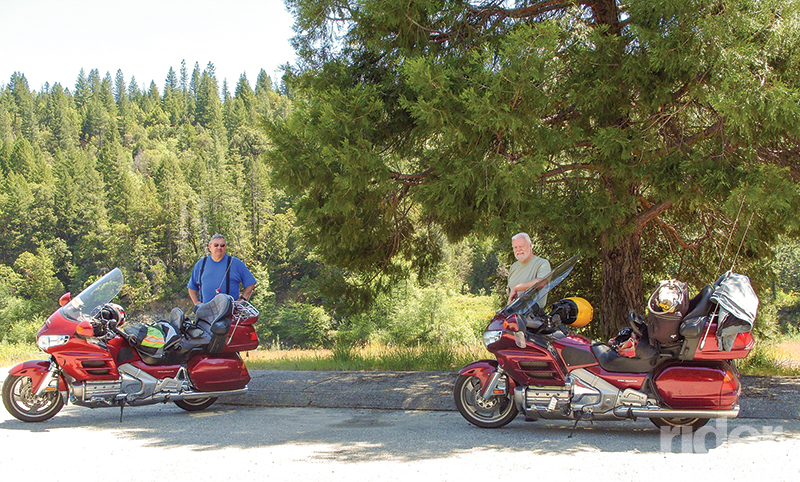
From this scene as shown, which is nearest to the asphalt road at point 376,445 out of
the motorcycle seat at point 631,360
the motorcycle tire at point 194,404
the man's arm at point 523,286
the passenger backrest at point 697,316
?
the motorcycle tire at point 194,404

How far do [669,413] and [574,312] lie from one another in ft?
4.10

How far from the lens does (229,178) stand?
110m

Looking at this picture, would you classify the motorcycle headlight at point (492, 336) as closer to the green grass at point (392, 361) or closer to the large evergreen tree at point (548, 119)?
the large evergreen tree at point (548, 119)

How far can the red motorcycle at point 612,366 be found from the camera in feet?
19.7

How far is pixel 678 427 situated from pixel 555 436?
1.18 m

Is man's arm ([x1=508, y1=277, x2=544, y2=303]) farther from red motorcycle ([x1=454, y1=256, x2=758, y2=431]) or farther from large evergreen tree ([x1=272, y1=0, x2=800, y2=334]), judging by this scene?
large evergreen tree ([x1=272, y1=0, x2=800, y2=334])

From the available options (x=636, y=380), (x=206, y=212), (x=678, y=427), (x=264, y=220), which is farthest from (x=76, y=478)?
(x=264, y=220)

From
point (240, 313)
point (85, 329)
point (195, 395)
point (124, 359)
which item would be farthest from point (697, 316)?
point (85, 329)

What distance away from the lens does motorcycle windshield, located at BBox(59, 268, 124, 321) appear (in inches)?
295

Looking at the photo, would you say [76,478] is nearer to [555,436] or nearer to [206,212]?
[555,436]

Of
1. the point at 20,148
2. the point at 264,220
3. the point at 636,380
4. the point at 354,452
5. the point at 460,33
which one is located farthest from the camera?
the point at 20,148

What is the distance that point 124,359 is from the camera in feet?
24.9

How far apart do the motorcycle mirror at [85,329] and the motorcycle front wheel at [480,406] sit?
4082mm

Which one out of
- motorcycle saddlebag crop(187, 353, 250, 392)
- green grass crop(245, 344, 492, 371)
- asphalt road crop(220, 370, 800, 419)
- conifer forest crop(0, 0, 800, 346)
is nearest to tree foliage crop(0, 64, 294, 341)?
green grass crop(245, 344, 492, 371)
